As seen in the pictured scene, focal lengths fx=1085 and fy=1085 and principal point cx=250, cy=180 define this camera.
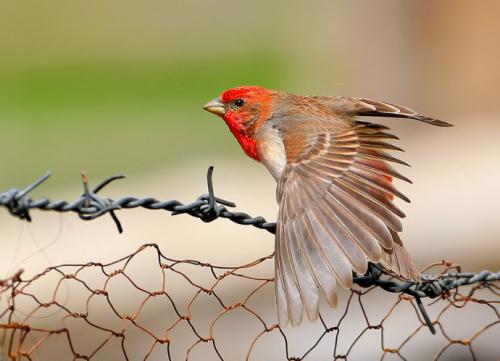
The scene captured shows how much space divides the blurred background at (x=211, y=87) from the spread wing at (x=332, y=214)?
176 inches

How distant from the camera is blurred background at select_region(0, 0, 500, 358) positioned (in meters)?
11.2

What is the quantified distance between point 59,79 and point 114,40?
1.04 m

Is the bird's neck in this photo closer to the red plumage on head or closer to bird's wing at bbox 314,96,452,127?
the red plumage on head

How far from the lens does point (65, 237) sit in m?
9.85

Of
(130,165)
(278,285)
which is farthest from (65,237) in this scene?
(278,285)

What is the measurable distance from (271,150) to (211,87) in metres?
9.68

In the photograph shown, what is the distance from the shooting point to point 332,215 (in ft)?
16.3

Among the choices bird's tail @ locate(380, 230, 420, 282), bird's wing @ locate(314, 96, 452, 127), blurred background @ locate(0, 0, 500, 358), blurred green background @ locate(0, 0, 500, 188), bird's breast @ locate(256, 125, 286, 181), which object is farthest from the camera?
blurred green background @ locate(0, 0, 500, 188)

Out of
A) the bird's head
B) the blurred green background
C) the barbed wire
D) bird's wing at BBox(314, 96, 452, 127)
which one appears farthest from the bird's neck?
the blurred green background

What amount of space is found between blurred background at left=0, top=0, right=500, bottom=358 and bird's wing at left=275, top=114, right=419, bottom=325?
14.8 ft

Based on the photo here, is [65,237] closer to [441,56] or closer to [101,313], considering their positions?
[101,313]

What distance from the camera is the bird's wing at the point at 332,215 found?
4.57 meters

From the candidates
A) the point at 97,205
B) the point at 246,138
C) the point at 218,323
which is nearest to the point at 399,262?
the point at 97,205

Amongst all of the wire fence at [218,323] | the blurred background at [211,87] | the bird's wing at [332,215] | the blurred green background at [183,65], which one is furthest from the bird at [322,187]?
the blurred green background at [183,65]
